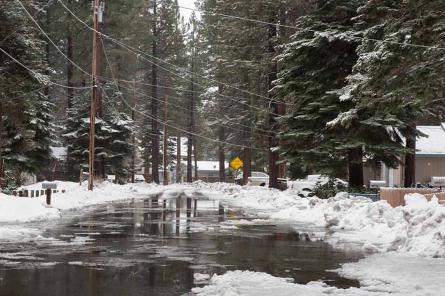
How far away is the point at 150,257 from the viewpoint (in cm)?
1031

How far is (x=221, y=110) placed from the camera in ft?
181

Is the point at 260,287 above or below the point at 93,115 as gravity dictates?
below

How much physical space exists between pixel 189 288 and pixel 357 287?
228cm

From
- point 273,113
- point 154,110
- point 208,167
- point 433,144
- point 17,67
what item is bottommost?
point 208,167

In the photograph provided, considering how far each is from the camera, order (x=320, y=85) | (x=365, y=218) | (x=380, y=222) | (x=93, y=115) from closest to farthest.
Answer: (x=380, y=222) → (x=365, y=218) → (x=320, y=85) → (x=93, y=115)

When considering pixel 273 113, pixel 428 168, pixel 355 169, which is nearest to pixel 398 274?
pixel 355 169

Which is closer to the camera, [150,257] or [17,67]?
[150,257]

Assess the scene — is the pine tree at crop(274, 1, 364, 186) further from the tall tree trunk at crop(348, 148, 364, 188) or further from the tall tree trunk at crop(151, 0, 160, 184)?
the tall tree trunk at crop(151, 0, 160, 184)

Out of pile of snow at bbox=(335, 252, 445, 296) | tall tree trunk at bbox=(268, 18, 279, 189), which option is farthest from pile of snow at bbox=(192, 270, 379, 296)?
tall tree trunk at bbox=(268, 18, 279, 189)

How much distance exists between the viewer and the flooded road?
779 cm

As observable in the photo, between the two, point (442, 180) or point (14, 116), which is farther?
point (442, 180)

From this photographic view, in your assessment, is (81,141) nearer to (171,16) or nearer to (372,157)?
(171,16)

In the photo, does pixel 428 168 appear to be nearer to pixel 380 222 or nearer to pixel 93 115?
pixel 93 115

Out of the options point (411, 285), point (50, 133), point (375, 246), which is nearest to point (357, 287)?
point (411, 285)
